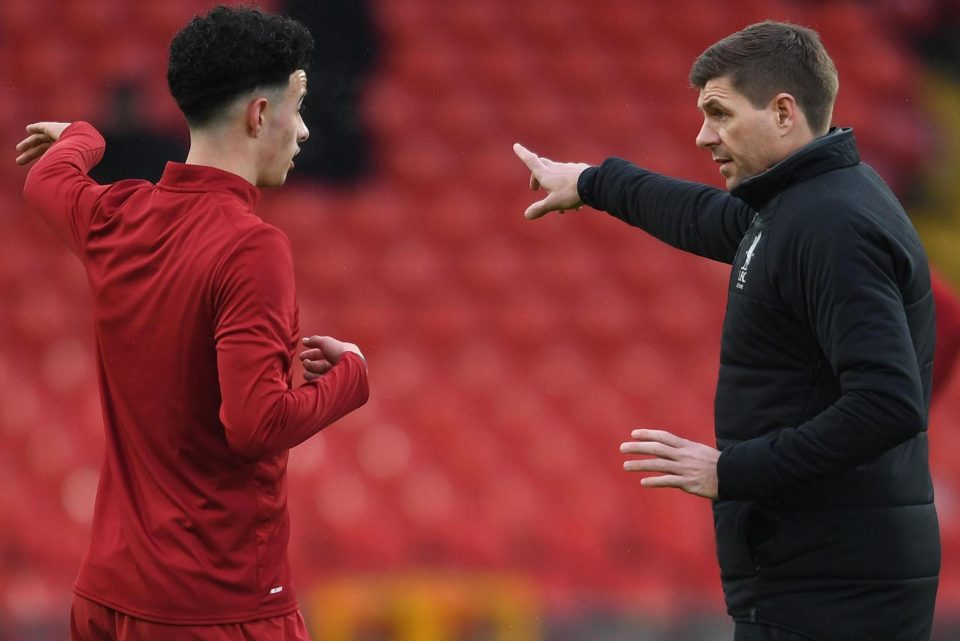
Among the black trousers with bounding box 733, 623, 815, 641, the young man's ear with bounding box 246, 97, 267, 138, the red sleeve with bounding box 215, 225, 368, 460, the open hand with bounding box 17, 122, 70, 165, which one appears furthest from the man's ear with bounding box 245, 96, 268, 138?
the black trousers with bounding box 733, 623, 815, 641

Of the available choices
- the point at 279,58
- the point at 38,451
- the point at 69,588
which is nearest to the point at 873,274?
the point at 279,58

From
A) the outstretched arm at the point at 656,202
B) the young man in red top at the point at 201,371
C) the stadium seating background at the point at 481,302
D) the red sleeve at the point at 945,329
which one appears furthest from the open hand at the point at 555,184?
the stadium seating background at the point at 481,302

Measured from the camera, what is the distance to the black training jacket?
1324mm

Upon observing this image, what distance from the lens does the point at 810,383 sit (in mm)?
1411

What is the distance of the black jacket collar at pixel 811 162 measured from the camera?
Answer: 1.43 metres

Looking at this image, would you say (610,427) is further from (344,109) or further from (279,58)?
(279,58)

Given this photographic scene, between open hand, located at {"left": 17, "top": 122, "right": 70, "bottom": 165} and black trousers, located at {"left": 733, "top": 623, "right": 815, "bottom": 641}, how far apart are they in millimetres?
1099

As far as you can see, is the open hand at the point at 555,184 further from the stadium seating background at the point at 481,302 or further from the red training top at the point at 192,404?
the stadium seating background at the point at 481,302

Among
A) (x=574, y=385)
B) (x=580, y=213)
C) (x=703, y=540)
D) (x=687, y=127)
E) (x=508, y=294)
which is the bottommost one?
(x=703, y=540)

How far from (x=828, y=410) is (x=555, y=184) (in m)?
0.60

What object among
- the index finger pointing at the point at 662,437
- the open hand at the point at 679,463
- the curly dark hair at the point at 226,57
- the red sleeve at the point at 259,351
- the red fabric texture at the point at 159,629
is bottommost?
the red fabric texture at the point at 159,629

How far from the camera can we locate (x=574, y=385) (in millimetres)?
4184

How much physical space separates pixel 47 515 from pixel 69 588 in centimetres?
24

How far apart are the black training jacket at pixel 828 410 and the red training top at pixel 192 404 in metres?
0.46
